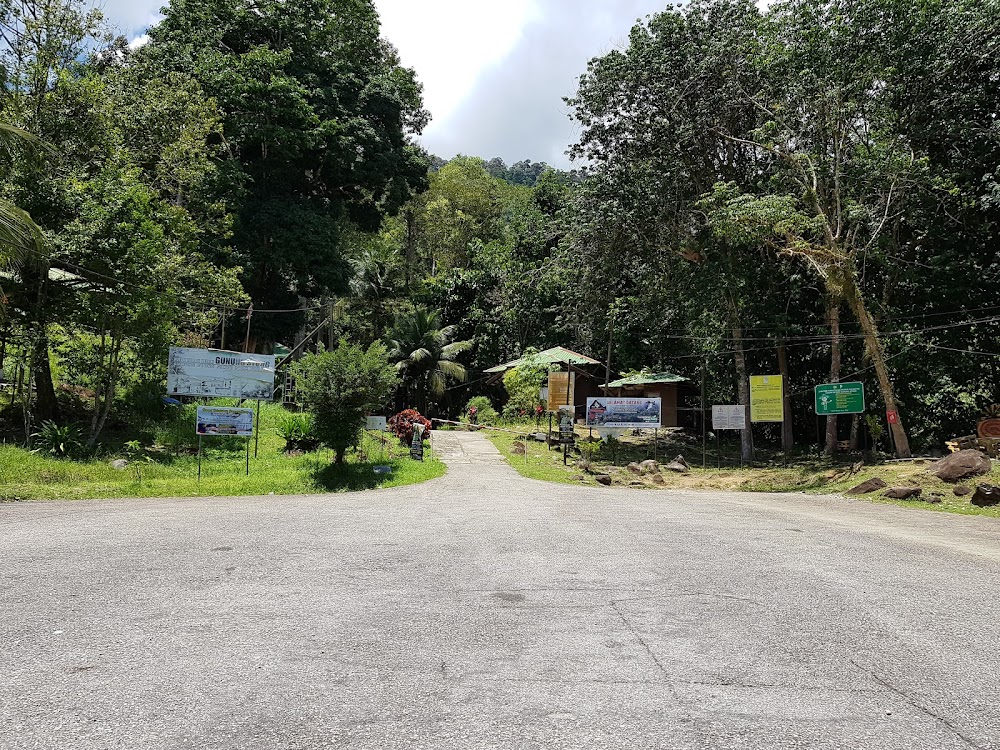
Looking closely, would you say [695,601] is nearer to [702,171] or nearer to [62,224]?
[62,224]

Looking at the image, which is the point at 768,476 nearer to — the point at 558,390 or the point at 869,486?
the point at 869,486

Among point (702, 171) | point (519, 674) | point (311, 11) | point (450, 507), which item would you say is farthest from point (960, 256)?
point (311, 11)

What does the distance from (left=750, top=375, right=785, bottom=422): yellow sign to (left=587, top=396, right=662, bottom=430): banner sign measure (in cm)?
334

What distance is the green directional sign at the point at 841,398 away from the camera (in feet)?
57.3

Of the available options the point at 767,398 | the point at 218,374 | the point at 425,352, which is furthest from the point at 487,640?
the point at 425,352

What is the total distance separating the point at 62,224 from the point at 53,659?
14.8 m

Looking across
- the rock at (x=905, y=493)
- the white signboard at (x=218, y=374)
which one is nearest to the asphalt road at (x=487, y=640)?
the rock at (x=905, y=493)

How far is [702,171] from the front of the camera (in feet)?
74.5

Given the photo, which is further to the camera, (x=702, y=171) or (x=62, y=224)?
(x=702, y=171)

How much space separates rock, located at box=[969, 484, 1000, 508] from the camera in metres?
12.1

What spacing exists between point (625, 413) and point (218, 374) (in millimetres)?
11537

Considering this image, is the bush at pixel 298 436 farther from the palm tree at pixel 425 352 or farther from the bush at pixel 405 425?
the palm tree at pixel 425 352

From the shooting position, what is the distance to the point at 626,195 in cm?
2223

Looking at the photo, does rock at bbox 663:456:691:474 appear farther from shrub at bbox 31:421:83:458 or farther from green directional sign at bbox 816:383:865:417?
shrub at bbox 31:421:83:458
